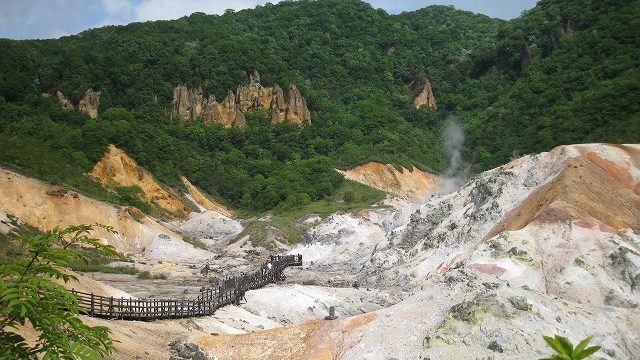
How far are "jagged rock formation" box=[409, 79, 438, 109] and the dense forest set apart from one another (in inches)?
80.7

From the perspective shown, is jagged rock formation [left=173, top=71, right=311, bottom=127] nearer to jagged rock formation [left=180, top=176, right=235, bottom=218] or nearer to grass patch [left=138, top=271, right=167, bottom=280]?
jagged rock formation [left=180, top=176, right=235, bottom=218]

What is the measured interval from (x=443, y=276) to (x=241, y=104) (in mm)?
91276

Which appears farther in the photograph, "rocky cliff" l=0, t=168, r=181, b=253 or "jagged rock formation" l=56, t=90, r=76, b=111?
"jagged rock formation" l=56, t=90, r=76, b=111

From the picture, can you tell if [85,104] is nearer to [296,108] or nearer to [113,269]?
[296,108]

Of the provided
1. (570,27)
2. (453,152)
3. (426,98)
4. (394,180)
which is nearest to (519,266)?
(394,180)

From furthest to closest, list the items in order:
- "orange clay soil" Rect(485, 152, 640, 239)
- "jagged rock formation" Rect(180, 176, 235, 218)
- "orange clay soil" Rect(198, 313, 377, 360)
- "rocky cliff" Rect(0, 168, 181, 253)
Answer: "jagged rock formation" Rect(180, 176, 235, 218) → "rocky cliff" Rect(0, 168, 181, 253) → "orange clay soil" Rect(485, 152, 640, 239) → "orange clay soil" Rect(198, 313, 377, 360)

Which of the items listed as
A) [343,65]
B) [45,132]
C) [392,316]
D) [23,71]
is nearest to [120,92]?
[23,71]

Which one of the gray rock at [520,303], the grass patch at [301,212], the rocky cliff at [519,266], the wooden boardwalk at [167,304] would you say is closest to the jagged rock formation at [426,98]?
the grass patch at [301,212]

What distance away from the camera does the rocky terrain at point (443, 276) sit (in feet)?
64.2

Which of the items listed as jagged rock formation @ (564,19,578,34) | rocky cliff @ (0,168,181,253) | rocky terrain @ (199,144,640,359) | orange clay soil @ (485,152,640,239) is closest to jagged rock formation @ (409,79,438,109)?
jagged rock formation @ (564,19,578,34)

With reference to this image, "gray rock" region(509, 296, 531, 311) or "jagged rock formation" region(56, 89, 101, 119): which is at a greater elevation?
"jagged rock formation" region(56, 89, 101, 119)

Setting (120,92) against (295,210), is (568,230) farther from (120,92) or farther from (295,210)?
(120,92)

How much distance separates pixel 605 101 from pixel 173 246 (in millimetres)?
50053

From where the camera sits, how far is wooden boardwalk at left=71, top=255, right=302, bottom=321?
75.7ft
